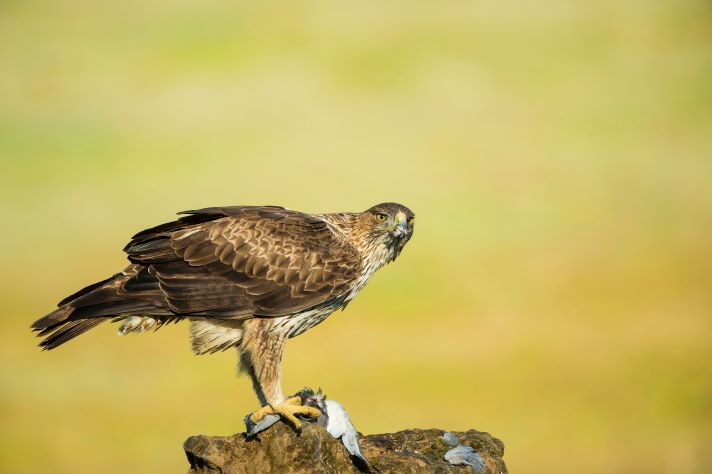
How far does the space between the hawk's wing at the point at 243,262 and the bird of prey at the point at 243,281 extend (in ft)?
0.03

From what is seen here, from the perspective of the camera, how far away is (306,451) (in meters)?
7.79

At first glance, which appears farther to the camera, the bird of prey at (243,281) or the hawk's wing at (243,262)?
the hawk's wing at (243,262)

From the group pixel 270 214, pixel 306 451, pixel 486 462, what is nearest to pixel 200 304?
pixel 270 214

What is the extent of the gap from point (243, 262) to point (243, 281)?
22 cm

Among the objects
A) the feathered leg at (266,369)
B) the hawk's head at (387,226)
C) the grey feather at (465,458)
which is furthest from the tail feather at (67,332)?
the grey feather at (465,458)

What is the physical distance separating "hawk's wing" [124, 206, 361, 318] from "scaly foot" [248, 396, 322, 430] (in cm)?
101

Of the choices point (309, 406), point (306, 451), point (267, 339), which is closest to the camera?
point (306, 451)

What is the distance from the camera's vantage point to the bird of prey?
8.62 m

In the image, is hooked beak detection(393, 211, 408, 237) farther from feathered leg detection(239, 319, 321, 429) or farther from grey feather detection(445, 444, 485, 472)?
grey feather detection(445, 444, 485, 472)

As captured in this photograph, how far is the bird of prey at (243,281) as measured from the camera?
28.3 feet

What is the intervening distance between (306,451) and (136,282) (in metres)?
2.49

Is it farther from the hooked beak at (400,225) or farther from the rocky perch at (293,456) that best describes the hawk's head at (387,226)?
the rocky perch at (293,456)

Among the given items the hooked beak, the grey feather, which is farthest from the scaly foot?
the hooked beak

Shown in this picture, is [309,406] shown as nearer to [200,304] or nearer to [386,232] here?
[200,304]
